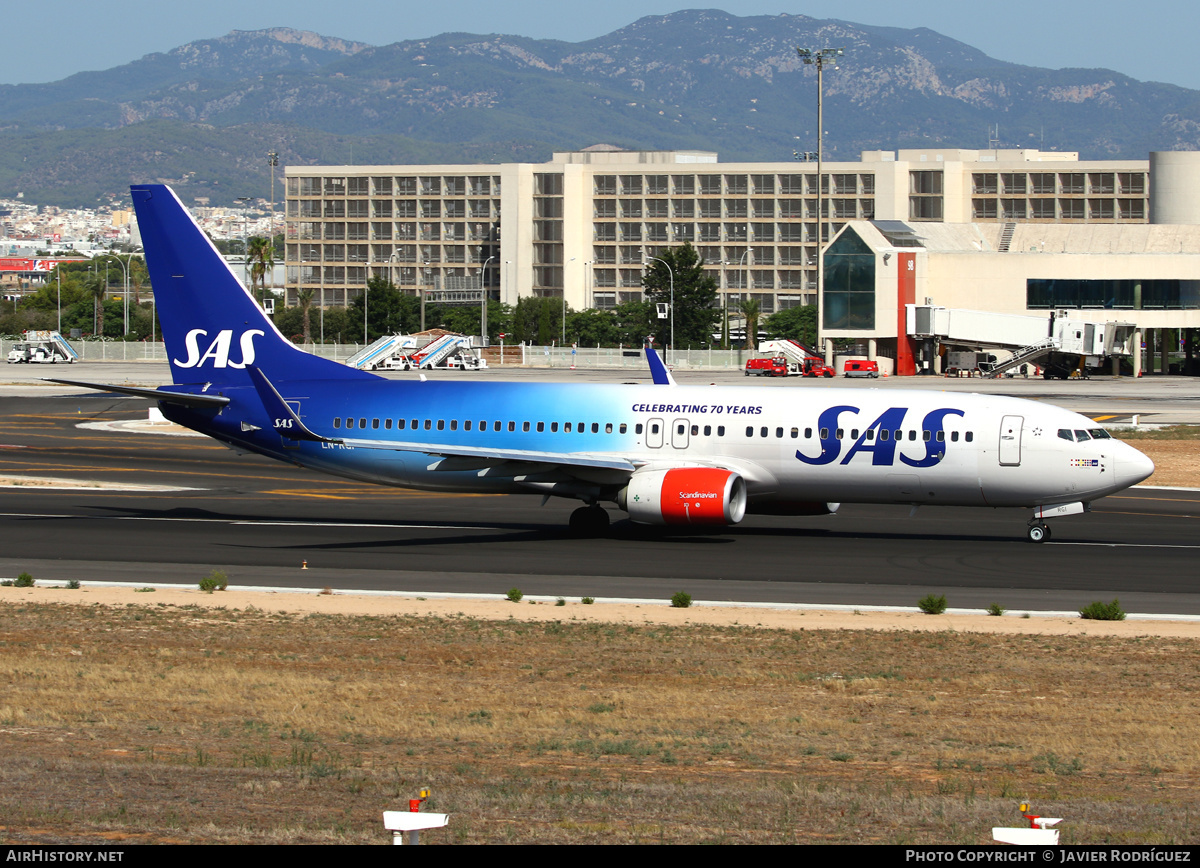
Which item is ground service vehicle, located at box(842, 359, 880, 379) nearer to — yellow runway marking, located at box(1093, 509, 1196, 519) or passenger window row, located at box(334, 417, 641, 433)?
yellow runway marking, located at box(1093, 509, 1196, 519)

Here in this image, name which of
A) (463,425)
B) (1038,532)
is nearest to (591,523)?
(463,425)

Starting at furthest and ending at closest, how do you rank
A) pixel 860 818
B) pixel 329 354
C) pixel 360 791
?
pixel 329 354, pixel 360 791, pixel 860 818

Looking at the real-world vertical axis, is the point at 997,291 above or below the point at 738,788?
above

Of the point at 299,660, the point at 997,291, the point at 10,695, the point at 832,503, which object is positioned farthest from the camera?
the point at 997,291

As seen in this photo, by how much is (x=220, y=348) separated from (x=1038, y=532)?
23.5 m

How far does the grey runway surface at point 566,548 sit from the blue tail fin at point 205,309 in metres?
4.44

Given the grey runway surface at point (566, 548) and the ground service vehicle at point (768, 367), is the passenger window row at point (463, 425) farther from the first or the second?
the ground service vehicle at point (768, 367)

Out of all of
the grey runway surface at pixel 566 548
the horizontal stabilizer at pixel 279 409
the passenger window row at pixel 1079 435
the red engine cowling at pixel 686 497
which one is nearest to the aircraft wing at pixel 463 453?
the horizontal stabilizer at pixel 279 409

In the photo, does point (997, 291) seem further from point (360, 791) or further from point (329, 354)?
point (360, 791)

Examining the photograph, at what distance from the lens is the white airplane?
1400 inches

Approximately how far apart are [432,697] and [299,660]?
355cm

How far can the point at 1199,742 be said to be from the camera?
1698 cm

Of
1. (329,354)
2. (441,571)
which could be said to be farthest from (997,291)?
(441,571)

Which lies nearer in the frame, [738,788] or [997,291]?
[738,788]
